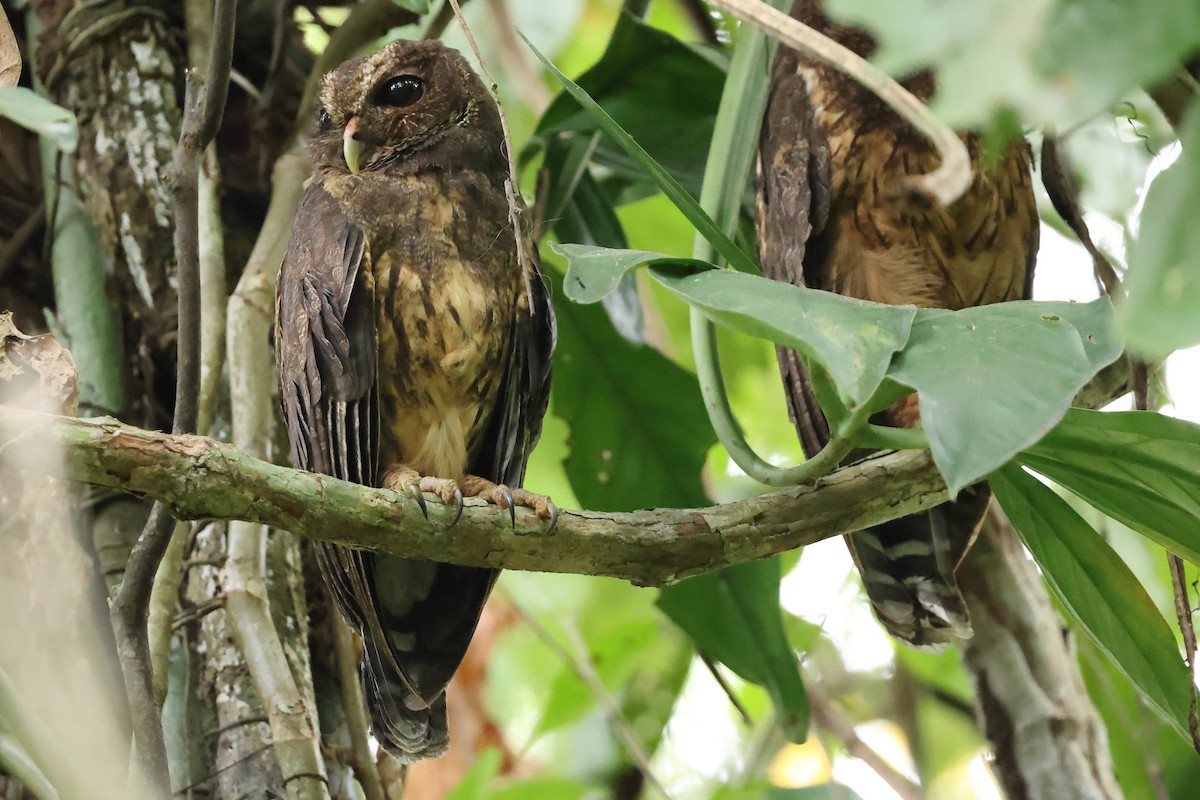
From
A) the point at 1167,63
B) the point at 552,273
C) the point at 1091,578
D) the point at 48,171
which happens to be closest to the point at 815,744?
the point at 552,273

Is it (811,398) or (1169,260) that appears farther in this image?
(811,398)

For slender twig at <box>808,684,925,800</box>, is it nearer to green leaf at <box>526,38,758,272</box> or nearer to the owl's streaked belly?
the owl's streaked belly

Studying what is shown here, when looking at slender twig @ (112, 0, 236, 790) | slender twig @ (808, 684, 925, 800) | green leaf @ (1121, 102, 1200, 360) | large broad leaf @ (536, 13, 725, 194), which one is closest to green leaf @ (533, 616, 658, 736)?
slender twig @ (808, 684, 925, 800)

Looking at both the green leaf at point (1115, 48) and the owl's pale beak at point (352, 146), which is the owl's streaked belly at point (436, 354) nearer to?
the owl's pale beak at point (352, 146)

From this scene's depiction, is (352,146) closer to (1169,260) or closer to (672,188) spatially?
(672,188)

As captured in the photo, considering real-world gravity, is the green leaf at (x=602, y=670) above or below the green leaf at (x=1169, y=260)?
above

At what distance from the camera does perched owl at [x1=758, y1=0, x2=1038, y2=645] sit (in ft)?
6.98

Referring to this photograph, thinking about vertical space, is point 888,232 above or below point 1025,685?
above

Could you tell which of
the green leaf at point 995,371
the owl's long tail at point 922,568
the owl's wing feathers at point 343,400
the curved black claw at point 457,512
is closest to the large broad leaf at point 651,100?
the owl's wing feathers at point 343,400

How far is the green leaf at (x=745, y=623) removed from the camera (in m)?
2.06

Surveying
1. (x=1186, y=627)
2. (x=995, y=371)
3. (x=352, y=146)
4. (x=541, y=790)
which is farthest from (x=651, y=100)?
(x=995, y=371)

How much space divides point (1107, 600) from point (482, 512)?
79cm

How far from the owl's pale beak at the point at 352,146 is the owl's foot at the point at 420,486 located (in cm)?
53

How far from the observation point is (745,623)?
6.89 ft
